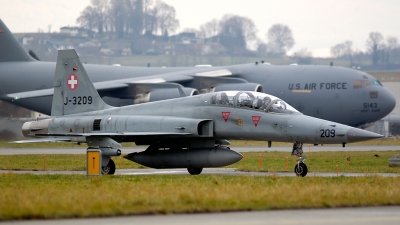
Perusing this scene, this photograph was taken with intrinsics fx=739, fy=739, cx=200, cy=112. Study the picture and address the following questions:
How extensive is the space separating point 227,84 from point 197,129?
18065mm

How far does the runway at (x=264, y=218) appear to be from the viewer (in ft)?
34.1

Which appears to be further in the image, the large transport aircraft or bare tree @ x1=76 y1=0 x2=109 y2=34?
bare tree @ x1=76 y1=0 x2=109 y2=34

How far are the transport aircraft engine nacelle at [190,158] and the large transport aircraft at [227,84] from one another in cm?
1443

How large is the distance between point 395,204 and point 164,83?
25.2 meters

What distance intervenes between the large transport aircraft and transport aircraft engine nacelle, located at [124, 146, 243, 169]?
568 inches

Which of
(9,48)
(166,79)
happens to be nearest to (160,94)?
(166,79)

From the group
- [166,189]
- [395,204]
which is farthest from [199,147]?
[395,204]

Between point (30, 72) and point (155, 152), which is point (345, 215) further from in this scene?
point (30, 72)

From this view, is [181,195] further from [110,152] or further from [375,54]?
[375,54]

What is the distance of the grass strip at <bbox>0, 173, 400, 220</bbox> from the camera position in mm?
11562

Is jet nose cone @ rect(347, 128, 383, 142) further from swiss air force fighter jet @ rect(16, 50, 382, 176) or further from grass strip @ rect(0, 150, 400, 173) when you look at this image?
grass strip @ rect(0, 150, 400, 173)

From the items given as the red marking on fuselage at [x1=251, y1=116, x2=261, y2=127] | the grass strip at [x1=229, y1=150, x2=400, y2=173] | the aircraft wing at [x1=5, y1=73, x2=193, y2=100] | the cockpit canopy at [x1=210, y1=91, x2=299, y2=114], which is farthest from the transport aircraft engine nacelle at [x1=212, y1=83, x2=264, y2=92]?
the red marking on fuselage at [x1=251, y1=116, x2=261, y2=127]

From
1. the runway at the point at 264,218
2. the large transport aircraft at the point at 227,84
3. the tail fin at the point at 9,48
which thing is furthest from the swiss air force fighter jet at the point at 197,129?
the tail fin at the point at 9,48

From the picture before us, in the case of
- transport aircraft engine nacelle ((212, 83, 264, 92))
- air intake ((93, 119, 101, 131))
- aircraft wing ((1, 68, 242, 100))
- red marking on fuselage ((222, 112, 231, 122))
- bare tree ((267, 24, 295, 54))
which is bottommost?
air intake ((93, 119, 101, 131))
